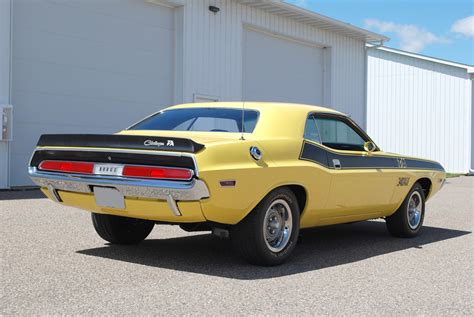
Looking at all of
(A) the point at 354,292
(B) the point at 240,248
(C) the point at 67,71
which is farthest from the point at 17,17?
(A) the point at 354,292

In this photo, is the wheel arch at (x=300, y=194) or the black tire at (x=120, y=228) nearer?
the wheel arch at (x=300, y=194)

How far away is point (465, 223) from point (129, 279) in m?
6.00

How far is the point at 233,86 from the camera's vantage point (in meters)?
16.3

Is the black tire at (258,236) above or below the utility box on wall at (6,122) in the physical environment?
below

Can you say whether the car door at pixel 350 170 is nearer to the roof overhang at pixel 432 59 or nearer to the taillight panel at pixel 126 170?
the taillight panel at pixel 126 170

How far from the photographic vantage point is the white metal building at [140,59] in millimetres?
11906

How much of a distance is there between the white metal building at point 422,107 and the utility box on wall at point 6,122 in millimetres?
18373

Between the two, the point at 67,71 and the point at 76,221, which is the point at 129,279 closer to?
the point at 76,221

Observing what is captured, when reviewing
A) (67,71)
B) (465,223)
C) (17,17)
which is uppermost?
(17,17)

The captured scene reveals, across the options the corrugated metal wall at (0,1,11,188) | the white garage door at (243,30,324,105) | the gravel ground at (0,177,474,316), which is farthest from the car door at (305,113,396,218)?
the white garage door at (243,30,324,105)

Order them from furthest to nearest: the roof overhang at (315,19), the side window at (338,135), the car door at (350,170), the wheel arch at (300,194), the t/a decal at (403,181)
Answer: the roof overhang at (315,19), the t/a decal at (403,181), the side window at (338,135), the car door at (350,170), the wheel arch at (300,194)

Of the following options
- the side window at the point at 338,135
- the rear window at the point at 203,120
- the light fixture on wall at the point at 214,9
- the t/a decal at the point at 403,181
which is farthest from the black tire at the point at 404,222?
the light fixture on wall at the point at 214,9

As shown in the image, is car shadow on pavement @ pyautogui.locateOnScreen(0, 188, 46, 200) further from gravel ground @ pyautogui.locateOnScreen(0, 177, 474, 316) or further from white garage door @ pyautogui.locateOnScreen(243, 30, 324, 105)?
white garage door @ pyautogui.locateOnScreen(243, 30, 324, 105)

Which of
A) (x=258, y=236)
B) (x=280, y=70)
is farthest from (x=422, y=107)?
(x=258, y=236)
